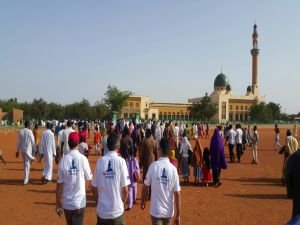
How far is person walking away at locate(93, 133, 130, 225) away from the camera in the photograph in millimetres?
4281

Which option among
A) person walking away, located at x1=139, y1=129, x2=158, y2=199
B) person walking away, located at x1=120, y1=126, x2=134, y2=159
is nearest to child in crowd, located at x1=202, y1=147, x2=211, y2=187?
person walking away, located at x1=139, y1=129, x2=158, y2=199

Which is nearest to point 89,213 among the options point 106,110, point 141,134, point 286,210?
point 286,210

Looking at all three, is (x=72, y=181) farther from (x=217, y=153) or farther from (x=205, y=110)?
(x=205, y=110)

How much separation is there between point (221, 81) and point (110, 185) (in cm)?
9701

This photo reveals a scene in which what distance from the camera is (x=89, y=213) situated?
767 centimetres

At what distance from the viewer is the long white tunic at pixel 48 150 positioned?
10.7 m

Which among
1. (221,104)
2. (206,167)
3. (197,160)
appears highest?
(221,104)

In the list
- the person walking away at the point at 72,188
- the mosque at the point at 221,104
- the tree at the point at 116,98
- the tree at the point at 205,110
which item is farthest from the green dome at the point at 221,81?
the person walking away at the point at 72,188

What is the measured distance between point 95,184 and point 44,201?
4.78m

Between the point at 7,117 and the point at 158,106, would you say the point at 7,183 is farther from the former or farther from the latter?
the point at 158,106

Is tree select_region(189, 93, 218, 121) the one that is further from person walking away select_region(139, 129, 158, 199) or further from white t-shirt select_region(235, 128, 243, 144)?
person walking away select_region(139, 129, 158, 199)

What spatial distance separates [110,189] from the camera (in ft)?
14.2

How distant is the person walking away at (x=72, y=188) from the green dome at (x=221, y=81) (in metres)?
96.3

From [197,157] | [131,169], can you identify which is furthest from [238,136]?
[131,169]
